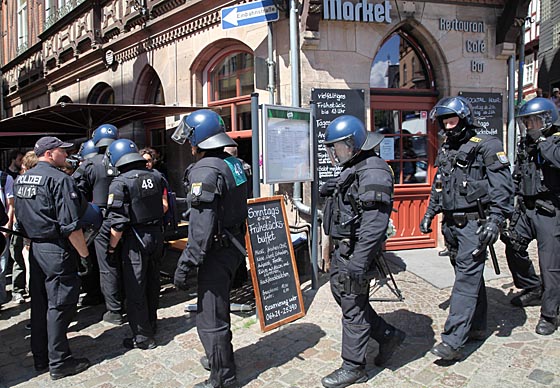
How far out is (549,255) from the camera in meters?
4.31

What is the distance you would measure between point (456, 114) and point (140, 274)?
3183 mm

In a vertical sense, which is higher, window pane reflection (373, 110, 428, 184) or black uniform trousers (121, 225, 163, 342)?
window pane reflection (373, 110, 428, 184)

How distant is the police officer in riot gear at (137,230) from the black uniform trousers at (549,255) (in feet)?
12.1

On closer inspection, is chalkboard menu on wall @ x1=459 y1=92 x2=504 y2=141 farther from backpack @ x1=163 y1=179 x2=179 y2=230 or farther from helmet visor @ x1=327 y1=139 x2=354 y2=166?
backpack @ x1=163 y1=179 x2=179 y2=230

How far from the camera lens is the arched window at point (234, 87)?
7.90 meters

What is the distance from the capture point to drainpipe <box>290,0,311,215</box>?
629 cm

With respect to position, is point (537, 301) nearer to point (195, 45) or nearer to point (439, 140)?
point (439, 140)

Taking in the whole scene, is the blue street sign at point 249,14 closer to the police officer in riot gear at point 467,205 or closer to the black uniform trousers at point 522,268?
the police officer in riot gear at point 467,205

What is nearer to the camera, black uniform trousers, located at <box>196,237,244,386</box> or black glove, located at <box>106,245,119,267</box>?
black uniform trousers, located at <box>196,237,244,386</box>

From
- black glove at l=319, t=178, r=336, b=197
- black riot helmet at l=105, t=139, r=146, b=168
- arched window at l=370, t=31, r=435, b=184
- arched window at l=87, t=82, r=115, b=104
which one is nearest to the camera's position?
black glove at l=319, t=178, r=336, b=197

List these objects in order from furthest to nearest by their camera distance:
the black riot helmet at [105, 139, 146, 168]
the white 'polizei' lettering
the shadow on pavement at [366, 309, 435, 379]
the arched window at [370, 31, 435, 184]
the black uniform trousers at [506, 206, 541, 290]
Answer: the arched window at [370, 31, 435, 184], the white 'polizei' lettering, the black uniform trousers at [506, 206, 541, 290], the black riot helmet at [105, 139, 146, 168], the shadow on pavement at [366, 309, 435, 379]

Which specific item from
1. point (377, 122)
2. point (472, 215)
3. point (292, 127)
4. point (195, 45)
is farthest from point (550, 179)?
point (195, 45)

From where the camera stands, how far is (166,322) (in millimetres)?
4895

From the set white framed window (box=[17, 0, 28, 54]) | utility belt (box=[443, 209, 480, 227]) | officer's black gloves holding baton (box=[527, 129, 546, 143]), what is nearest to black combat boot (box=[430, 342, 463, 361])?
utility belt (box=[443, 209, 480, 227])
